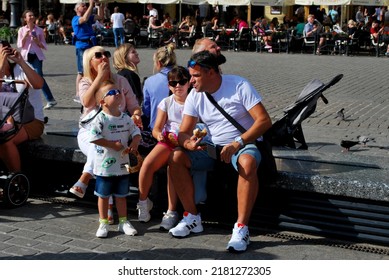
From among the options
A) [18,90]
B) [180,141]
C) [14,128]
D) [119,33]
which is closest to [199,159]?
[180,141]

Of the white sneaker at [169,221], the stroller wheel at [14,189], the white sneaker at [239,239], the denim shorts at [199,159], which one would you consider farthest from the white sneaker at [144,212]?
the stroller wheel at [14,189]

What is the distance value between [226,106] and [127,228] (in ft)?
3.70

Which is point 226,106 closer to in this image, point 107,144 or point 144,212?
point 107,144

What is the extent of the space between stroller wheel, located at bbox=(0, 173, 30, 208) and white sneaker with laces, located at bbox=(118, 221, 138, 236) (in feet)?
3.55

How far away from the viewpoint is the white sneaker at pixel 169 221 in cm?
555

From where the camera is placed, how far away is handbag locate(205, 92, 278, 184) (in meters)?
5.32

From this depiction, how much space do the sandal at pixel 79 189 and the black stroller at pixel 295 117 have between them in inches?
79.9

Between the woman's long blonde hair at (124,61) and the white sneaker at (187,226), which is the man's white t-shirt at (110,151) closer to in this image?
the white sneaker at (187,226)

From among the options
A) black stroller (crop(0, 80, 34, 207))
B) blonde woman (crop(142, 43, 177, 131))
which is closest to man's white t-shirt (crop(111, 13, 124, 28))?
black stroller (crop(0, 80, 34, 207))

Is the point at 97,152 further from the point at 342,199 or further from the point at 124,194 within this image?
the point at 342,199

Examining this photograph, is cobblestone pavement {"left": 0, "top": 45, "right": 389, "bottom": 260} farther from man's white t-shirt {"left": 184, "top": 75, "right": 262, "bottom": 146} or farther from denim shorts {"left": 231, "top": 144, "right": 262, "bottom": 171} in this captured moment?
man's white t-shirt {"left": 184, "top": 75, "right": 262, "bottom": 146}

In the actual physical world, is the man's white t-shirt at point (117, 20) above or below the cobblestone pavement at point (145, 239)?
above

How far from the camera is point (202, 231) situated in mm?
5539
